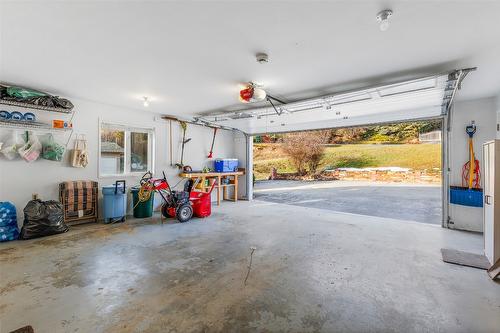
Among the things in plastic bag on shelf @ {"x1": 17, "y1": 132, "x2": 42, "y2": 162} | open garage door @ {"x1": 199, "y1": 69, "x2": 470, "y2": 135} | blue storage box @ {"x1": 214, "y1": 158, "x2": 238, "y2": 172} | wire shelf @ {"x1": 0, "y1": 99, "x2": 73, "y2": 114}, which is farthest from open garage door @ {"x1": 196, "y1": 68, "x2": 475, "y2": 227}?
plastic bag on shelf @ {"x1": 17, "y1": 132, "x2": 42, "y2": 162}

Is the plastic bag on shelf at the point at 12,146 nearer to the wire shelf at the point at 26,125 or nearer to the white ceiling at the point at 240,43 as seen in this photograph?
the wire shelf at the point at 26,125

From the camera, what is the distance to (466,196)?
167 inches

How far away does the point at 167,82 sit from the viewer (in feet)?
12.3

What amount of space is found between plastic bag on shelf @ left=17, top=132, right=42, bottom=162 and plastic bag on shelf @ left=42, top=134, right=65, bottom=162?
82 mm

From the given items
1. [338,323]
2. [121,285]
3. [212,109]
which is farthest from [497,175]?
[212,109]

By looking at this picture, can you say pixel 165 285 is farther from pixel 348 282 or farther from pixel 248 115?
pixel 248 115

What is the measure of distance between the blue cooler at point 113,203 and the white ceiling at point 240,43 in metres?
2.07

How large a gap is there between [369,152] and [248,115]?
16.7 meters

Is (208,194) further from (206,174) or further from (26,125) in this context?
(26,125)

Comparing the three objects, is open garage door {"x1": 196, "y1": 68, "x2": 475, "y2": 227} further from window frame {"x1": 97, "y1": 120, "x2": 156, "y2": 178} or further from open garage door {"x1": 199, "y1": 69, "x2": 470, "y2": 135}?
window frame {"x1": 97, "y1": 120, "x2": 156, "y2": 178}

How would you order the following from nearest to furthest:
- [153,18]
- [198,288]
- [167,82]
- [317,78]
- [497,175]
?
[153,18], [198,288], [497,175], [317,78], [167,82]

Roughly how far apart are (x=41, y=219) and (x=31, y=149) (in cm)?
129

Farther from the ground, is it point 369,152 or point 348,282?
point 369,152

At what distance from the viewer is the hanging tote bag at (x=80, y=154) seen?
179 inches
